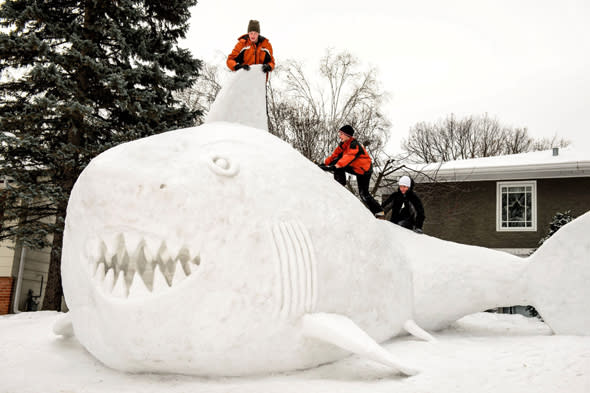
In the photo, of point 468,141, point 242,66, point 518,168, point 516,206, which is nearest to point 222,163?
point 242,66

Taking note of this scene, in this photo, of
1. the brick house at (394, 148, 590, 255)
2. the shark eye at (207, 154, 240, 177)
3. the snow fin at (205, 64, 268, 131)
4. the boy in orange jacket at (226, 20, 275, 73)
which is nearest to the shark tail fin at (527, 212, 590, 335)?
the snow fin at (205, 64, 268, 131)

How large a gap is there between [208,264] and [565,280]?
4069 mm

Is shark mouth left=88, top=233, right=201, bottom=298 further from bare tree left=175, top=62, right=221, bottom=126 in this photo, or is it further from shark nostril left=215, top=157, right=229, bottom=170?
bare tree left=175, top=62, right=221, bottom=126

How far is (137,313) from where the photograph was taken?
11.6 ft

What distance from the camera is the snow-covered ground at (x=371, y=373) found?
3.52m

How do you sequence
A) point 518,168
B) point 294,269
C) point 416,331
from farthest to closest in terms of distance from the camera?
point 518,168 < point 416,331 < point 294,269

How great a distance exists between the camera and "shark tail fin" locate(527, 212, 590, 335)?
528 centimetres

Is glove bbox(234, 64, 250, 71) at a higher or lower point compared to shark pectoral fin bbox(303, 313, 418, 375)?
higher

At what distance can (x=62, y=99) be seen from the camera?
34.4ft

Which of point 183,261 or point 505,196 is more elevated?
point 505,196

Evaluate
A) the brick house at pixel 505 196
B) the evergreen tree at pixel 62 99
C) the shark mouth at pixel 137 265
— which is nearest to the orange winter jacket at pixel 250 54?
the shark mouth at pixel 137 265

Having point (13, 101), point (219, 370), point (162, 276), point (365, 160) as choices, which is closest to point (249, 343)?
point (219, 370)

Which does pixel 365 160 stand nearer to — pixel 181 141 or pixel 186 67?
pixel 181 141

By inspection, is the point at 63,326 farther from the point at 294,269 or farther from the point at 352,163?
the point at 352,163
